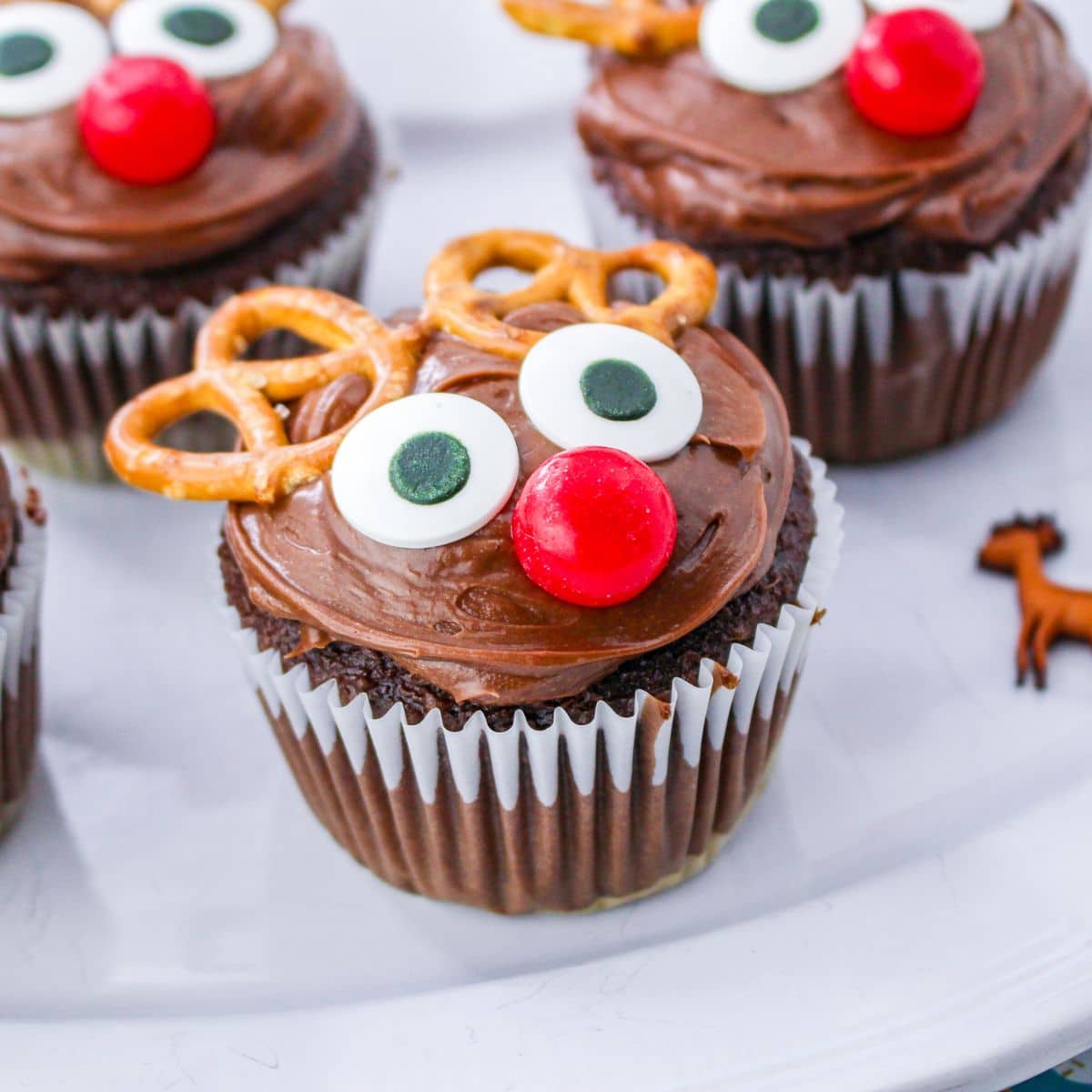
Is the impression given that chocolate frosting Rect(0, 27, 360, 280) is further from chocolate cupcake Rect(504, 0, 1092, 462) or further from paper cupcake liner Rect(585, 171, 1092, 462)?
paper cupcake liner Rect(585, 171, 1092, 462)

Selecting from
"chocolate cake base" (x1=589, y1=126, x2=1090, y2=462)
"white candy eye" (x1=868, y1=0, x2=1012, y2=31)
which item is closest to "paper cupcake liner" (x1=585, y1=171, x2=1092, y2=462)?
"chocolate cake base" (x1=589, y1=126, x2=1090, y2=462)

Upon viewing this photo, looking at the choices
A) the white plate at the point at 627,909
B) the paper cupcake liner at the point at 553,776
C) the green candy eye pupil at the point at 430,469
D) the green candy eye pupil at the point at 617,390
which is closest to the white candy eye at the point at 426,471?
the green candy eye pupil at the point at 430,469

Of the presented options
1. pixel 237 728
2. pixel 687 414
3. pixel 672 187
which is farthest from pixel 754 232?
pixel 237 728

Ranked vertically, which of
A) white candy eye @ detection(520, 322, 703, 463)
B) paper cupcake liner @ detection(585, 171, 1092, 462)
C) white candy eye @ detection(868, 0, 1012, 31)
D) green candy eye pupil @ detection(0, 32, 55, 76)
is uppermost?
white candy eye @ detection(868, 0, 1012, 31)

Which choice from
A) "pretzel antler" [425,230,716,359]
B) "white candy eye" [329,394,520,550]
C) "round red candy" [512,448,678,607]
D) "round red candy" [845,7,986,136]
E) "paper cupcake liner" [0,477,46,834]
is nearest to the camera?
"round red candy" [512,448,678,607]

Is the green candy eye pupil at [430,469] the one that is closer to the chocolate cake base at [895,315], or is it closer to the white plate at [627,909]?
the white plate at [627,909]

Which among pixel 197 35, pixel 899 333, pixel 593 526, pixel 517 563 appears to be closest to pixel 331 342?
pixel 517 563
